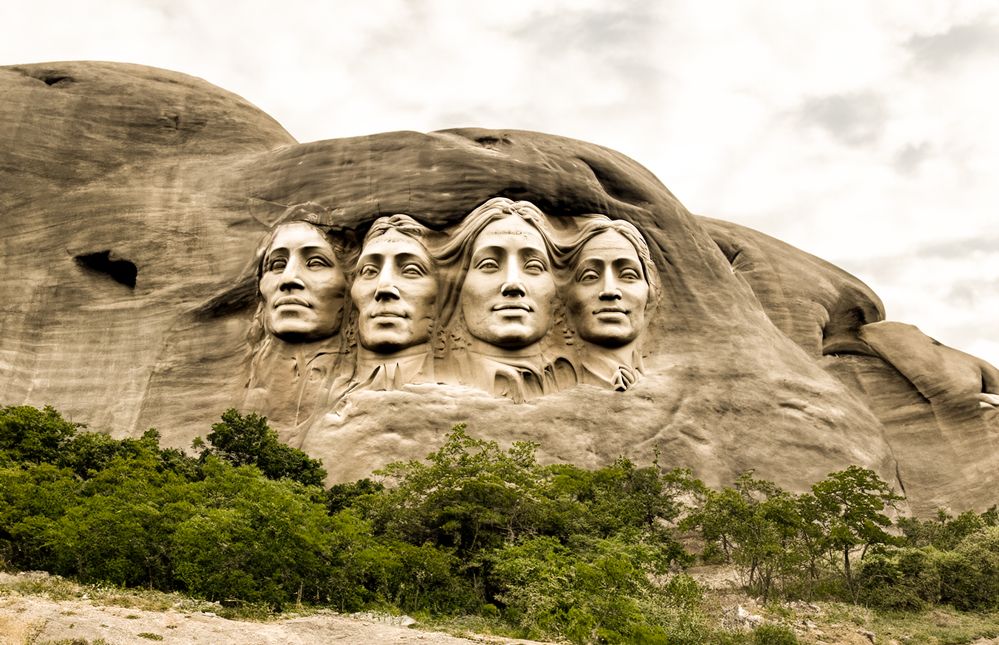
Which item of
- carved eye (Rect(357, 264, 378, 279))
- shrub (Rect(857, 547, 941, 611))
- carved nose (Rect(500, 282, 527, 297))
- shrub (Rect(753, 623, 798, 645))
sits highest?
carved eye (Rect(357, 264, 378, 279))

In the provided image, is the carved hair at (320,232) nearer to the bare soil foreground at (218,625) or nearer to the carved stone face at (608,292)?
the carved stone face at (608,292)

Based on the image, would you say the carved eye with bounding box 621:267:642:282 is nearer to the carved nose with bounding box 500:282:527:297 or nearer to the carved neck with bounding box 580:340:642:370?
the carved neck with bounding box 580:340:642:370

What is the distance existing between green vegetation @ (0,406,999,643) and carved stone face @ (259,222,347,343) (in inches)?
127

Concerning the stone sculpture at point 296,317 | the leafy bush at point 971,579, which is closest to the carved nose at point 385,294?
the stone sculpture at point 296,317

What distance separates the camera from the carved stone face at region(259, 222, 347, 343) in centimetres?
2983

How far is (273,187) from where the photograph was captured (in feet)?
105

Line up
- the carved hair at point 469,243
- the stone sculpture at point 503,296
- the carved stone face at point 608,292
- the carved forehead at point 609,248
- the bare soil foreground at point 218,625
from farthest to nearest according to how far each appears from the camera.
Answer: the carved forehead at point 609,248, the carved hair at point 469,243, the carved stone face at point 608,292, the stone sculpture at point 503,296, the bare soil foreground at point 218,625

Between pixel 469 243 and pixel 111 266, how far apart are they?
832 cm

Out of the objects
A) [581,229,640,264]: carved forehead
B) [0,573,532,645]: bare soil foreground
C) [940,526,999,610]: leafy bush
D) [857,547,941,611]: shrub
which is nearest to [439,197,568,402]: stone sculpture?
[581,229,640,264]: carved forehead

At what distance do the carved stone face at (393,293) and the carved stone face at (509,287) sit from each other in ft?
2.83

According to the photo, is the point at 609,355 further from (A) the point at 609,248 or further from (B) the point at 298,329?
(B) the point at 298,329

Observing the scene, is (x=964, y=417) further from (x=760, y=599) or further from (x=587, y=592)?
(x=587, y=592)

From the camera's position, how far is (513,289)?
29.1m

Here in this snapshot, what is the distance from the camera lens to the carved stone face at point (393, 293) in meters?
29.2
